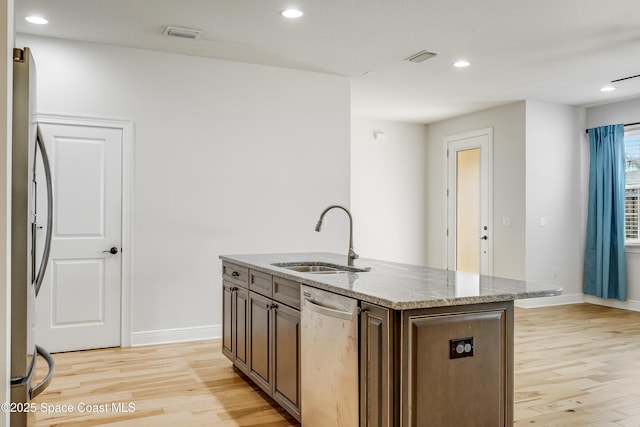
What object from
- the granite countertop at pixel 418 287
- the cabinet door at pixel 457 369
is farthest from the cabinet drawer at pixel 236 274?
the cabinet door at pixel 457 369

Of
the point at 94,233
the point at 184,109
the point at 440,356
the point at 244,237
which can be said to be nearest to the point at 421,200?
the point at 244,237

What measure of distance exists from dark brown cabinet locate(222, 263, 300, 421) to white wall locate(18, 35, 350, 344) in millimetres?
1092

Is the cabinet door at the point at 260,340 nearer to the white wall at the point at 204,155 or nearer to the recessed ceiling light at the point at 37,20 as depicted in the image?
the white wall at the point at 204,155

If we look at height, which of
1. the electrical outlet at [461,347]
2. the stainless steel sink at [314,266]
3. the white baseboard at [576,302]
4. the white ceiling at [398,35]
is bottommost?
the white baseboard at [576,302]

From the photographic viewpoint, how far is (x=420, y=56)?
481 centimetres

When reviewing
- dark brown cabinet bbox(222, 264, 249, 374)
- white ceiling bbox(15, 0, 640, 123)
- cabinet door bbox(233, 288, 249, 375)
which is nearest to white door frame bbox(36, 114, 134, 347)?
white ceiling bbox(15, 0, 640, 123)

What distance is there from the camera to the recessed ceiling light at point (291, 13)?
3736mm

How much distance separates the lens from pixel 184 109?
4793 millimetres

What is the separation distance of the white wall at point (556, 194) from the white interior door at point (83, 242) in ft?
15.9

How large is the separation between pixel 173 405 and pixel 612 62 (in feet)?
16.1

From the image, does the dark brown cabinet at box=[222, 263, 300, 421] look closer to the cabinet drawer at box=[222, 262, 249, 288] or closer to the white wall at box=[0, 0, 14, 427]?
the cabinet drawer at box=[222, 262, 249, 288]

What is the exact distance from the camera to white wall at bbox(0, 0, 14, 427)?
1337 mm

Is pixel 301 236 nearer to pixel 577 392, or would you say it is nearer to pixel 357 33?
pixel 357 33

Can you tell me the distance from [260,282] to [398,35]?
240 cm
